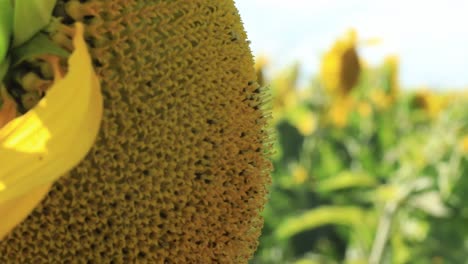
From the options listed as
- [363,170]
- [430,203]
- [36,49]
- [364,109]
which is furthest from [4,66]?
A: [364,109]

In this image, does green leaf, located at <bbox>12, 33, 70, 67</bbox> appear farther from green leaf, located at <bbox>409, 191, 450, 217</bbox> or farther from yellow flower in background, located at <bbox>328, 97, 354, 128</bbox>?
yellow flower in background, located at <bbox>328, 97, 354, 128</bbox>

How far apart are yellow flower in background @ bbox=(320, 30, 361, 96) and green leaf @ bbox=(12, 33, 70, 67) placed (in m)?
2.47

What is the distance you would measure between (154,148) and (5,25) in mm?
120

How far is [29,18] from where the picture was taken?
0.56 m

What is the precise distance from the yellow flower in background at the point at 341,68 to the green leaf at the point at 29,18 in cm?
248

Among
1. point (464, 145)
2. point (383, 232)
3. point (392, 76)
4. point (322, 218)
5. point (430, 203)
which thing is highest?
point (392, 76)

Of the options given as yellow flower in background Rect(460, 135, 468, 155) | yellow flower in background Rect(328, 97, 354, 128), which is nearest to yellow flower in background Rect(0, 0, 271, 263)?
yellow flower in background Rect(460, 135, 468, 155)

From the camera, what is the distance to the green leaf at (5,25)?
1.82ft

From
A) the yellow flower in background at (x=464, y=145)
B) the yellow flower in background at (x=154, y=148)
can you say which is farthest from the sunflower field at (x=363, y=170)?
the yellow flower in background at (x=154, y=148)

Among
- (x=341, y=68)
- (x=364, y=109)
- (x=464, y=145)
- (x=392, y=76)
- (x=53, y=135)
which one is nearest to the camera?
(x=53, y=135)

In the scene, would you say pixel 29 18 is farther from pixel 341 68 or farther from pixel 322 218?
pixel 341 68

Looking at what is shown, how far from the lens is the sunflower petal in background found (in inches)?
19.9

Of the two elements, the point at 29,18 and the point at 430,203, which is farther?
the point at 430,203

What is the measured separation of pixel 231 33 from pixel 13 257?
0.71 feet
